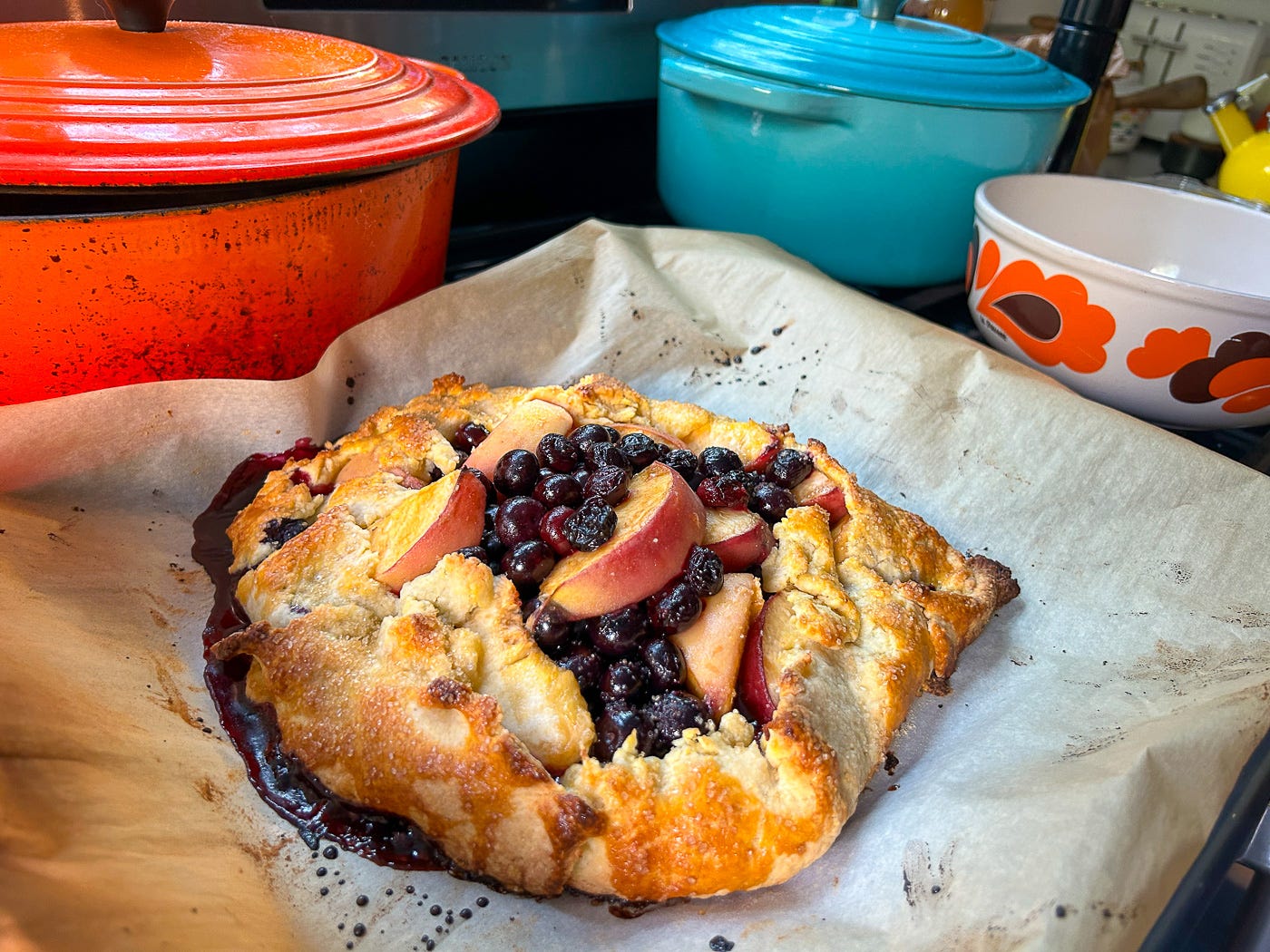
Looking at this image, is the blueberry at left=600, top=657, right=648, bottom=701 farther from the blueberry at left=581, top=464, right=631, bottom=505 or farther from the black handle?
the black handle

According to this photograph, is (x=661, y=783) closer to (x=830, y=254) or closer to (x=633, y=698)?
(x=633, y=698)

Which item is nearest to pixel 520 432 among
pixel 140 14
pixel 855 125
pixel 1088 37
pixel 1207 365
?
pixel 140 14

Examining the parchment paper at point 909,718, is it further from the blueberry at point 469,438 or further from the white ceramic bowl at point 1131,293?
the blueberry at point 469,438

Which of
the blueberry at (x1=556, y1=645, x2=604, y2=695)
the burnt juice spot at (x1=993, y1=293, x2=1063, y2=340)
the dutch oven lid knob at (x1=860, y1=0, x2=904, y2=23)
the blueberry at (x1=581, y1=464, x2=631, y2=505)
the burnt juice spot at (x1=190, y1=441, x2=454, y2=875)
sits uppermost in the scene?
the dutch oven lid knob at (x1=860, y1=0, x2=904, y2=23)

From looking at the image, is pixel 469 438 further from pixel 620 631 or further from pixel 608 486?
pixel 620 631

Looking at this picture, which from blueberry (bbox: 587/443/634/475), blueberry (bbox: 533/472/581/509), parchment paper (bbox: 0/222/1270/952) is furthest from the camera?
blueberry (bbox: 587/443/634/475)

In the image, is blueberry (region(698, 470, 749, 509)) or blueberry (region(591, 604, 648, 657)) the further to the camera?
blueberry (region(698, 470, 749, 509))

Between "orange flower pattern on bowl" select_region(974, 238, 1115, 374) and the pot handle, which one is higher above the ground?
the pot handle

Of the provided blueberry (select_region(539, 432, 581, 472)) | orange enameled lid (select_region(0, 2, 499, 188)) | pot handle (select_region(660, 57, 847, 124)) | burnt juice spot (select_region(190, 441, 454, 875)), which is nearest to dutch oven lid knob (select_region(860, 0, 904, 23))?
pot handle (select_region(660, 57, 847, 124))
